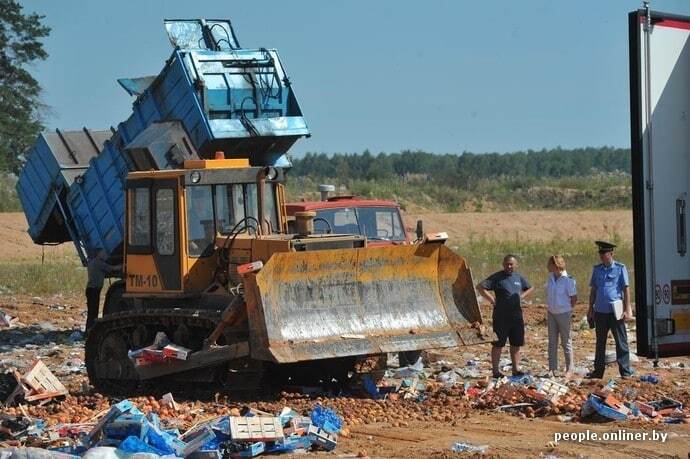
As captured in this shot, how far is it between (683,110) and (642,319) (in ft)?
5.04

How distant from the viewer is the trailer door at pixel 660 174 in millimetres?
10039

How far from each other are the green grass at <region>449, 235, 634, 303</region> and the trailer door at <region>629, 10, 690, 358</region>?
13.1 m

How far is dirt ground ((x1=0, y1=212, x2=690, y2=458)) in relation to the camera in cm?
1045

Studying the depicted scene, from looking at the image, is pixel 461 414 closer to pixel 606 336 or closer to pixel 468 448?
pixel 468 448

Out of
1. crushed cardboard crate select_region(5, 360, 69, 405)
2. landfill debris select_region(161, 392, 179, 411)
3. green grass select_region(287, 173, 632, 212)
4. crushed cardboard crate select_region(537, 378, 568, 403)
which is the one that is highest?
green grass select_region(287, 173, 632, 212)

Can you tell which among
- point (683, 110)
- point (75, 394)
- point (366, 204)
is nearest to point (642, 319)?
point (683, 110)

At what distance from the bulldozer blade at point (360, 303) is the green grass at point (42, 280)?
1364 cm

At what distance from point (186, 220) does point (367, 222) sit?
4.76 meters

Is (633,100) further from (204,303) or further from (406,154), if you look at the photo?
(406,154)

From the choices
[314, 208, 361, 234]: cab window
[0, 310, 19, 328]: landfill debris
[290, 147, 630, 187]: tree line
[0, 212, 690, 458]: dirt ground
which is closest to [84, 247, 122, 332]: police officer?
[0, 212, 690, 458]: dirt ground

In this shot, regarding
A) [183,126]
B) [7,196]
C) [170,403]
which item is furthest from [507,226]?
[170,403]

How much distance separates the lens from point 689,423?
37.7 feet

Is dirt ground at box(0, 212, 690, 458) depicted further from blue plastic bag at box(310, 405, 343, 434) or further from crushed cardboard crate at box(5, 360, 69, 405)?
crushed cardboard crate at box(5, 360, 69, 405)

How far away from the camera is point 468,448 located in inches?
407
